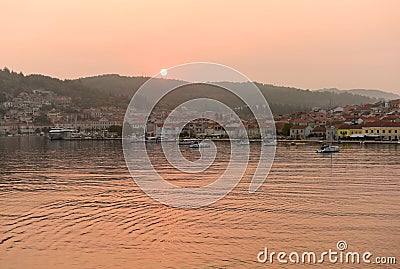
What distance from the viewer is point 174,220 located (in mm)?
11914

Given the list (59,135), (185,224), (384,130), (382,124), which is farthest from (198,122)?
(185,224)

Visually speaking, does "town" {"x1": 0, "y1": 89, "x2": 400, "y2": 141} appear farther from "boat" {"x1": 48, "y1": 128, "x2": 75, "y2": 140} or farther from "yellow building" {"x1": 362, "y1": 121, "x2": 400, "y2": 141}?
"boat" {"x1": 48, "y1": 128, "x2": 75, "y2": 140}

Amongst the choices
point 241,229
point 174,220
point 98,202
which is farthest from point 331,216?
point 98,202

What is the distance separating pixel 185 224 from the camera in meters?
11.5

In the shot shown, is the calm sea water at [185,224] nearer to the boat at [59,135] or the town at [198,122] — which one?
the town at [198,122]

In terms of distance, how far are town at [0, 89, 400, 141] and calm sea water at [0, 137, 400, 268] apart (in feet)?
124

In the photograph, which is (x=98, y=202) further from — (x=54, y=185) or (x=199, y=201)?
(x=54, y=185)

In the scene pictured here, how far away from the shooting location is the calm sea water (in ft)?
30.6

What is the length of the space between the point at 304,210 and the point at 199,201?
2899 mm

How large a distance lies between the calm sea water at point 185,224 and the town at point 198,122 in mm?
37791

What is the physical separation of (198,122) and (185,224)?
70049 mm

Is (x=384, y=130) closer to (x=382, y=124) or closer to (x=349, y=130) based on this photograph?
(x=382, y=124)

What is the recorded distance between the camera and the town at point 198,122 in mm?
55188

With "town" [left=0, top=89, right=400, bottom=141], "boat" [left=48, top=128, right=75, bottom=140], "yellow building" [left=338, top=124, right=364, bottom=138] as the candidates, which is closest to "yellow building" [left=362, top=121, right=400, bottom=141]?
"town" [left=0, top=89, right=400, bottom=141]
